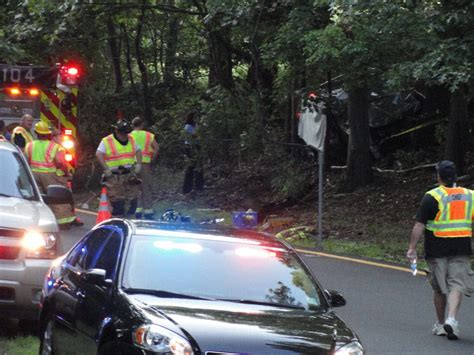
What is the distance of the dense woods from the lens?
13.4m

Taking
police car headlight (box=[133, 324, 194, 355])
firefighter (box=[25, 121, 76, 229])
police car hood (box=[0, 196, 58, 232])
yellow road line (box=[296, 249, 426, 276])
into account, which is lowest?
yellow road line (box=[296, 249, 426, 276])

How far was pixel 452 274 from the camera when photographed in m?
9.13

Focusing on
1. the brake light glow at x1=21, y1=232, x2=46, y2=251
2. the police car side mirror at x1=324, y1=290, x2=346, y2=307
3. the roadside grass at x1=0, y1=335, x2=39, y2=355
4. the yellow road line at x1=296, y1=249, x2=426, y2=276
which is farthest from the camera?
the yellow road line at x1=296, y1=249, x2=426, y2=276

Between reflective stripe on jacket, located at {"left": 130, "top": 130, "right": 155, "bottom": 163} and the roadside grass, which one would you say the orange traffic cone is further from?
the roadside grass

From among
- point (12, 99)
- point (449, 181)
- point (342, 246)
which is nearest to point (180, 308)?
point (449, 181)

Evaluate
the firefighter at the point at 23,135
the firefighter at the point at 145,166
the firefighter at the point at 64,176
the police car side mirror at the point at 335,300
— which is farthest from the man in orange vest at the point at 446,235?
the firefighter at the point at 23,135

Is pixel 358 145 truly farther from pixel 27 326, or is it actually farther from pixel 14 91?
pixel 27 326

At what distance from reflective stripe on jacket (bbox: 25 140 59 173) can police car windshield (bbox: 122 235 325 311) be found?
890 centimetres

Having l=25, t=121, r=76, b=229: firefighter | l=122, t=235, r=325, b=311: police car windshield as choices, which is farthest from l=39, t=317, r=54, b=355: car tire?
l=25, t=121, r=76, b=229: firefighter

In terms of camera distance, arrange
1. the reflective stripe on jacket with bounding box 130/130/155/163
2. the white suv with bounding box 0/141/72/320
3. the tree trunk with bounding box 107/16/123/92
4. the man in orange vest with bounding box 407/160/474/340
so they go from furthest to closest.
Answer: the tree trunk with bounding box 107/16/123/92 < the reflective stripe on jacket with bounding box 130/130/155/163 < the man in orange vest with bounding box 407/160/474/340 < the white suv with bounding box 0/141/72/320

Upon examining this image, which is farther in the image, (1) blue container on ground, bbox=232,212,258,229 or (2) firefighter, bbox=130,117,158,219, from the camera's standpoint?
(1) blue container on ground, bbox=232,212,258,229

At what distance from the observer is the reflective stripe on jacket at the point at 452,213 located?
30.1ft

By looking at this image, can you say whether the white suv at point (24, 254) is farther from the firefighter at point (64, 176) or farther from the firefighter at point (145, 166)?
the firefighter at point (64, 176)

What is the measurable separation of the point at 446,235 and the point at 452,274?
0.40m
